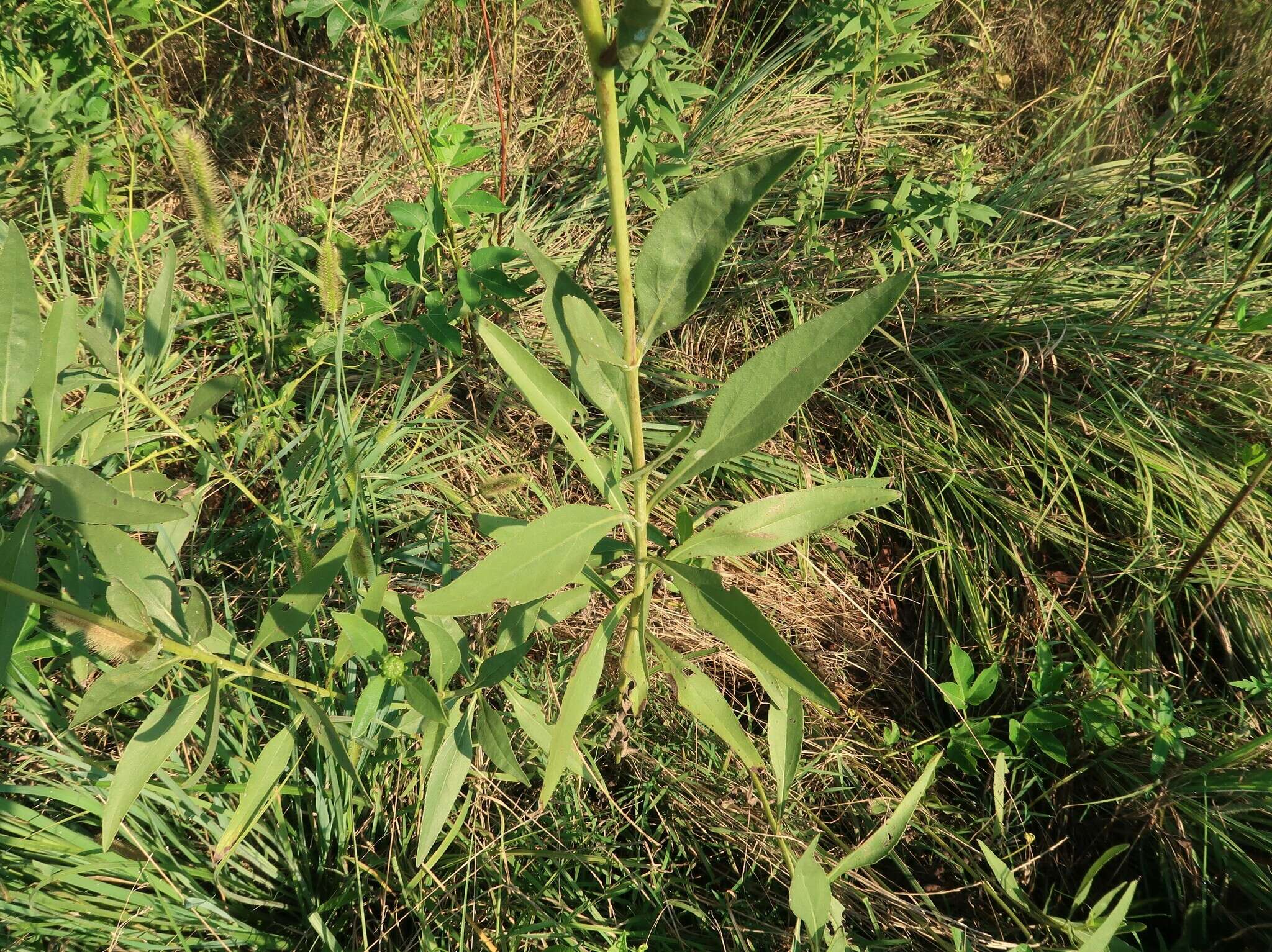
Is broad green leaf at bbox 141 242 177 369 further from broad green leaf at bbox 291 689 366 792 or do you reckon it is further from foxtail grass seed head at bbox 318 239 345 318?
broad green leaf at bbox 291 689 366 792

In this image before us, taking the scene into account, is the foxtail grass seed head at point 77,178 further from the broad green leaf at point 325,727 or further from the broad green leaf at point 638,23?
the broad green leaf at point 638,23

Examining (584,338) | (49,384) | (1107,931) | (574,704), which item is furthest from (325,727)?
(1107,931)

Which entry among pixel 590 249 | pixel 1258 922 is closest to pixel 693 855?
pixel 1258 922

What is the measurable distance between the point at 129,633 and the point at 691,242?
90 centimetres

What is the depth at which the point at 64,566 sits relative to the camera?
1.36 metres

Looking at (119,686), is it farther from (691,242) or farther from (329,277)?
(329,277)

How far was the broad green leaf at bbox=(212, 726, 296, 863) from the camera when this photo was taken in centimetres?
131

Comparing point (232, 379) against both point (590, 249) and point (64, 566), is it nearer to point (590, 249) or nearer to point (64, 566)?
point (64, 566)

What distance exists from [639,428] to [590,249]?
1.64m

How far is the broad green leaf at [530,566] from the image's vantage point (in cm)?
97

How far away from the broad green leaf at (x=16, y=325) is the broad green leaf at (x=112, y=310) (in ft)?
0.89

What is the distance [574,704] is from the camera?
1227mm

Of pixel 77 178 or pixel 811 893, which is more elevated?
pixel 77 178

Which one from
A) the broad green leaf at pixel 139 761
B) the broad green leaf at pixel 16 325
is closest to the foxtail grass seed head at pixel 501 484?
the broad green leaf at pixel 139 761
